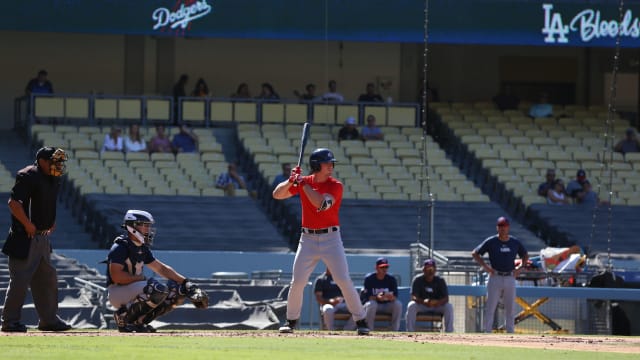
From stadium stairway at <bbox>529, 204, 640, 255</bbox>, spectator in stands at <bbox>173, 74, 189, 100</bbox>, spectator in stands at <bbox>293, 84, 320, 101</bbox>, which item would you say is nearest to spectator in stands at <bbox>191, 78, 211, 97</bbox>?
spectator in stands at <bbox>173, 74, 189, 100</bbox>

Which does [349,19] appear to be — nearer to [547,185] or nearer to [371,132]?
[371,132]

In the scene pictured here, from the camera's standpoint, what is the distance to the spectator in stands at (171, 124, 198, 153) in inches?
1155

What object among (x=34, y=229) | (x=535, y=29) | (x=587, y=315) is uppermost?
(x=535, y=29)

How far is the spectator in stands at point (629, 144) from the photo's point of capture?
31.7 metres

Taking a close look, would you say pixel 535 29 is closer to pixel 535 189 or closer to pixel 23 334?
pixel 535 189

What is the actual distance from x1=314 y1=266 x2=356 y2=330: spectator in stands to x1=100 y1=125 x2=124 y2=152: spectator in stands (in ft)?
30.6

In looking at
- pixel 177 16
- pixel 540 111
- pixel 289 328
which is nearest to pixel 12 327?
pixel 289 328

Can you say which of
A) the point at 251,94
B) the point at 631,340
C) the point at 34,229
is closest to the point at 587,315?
the point at 631,340

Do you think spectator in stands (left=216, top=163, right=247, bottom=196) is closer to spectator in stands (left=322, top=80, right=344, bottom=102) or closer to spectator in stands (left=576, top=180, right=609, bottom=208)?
spectator in stands (left=322, top=80, right=344, bottom=102)

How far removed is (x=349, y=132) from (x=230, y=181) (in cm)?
376

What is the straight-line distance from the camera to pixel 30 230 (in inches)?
521

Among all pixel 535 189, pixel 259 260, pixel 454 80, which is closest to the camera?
pixel 259 260

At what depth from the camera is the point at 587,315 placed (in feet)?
65.3

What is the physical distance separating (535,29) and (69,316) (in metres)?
16.2
